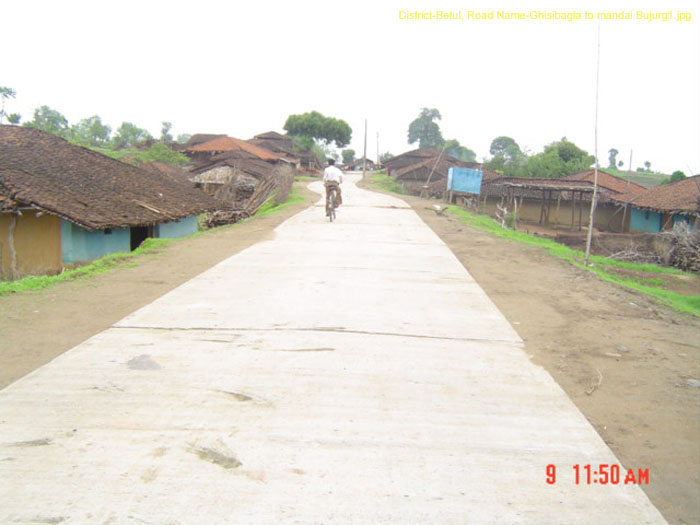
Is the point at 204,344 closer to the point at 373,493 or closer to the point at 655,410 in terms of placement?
the point at 373,493

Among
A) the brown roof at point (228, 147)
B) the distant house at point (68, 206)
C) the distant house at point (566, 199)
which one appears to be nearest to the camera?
the distant house at point (68, 206)

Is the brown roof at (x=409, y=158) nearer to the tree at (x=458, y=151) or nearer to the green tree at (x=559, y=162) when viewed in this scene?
the green tree at (x=559, y=162)

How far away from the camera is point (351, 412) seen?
155 inches

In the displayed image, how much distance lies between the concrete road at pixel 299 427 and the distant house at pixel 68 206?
406 inches

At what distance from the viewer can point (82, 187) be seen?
17.7 metres

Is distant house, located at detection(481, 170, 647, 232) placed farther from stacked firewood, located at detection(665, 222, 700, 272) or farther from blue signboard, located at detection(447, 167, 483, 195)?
stacked firewood, located at detection(665, 222, 700, 272)

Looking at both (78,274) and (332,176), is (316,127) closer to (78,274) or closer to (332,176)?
(332,176)

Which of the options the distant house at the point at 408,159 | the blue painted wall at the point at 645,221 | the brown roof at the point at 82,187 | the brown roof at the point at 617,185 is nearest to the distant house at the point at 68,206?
the brown roof at the point at 82,187

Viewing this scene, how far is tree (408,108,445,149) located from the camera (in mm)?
102562

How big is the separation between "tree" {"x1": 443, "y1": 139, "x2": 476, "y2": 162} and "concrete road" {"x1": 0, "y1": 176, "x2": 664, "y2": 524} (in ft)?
276

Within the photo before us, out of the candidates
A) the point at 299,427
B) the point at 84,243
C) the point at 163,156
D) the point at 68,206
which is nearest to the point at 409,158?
the point at 163,156

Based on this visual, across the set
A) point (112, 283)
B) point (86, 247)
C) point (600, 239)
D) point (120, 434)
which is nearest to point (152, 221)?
point (86, 247)
